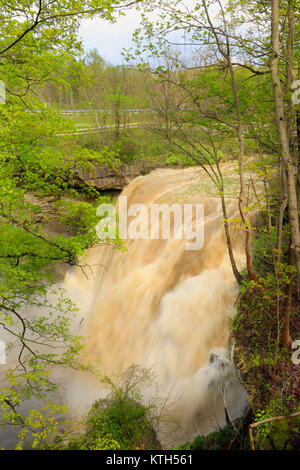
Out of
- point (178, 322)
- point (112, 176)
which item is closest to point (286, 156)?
point (178, 322)

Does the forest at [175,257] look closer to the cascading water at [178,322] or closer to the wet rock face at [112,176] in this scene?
the cascading water at [178,322]

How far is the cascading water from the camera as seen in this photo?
539 centimetres

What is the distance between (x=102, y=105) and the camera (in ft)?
56.9

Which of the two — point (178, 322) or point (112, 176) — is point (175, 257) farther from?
point (112, 176)

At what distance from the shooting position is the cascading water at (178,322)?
5395 millimetres

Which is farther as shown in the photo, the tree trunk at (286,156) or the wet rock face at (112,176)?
the wet rock face at (112,176)

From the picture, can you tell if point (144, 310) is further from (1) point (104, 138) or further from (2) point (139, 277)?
(1) point (104, 138)

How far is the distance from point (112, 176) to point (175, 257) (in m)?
9.13

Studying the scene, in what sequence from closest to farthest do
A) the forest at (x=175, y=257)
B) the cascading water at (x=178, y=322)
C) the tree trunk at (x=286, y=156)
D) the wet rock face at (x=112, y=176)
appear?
the tree trunk at (x=286, y=156)
the forest at (x=175, y=257)
the cascading water at (x=178, y=322)
the wet rock face at (x=112, y=176)

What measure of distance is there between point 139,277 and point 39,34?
6.39 metres

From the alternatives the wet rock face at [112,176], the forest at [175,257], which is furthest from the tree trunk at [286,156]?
the wet rock face at [112,176]

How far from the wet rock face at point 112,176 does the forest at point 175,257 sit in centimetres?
810

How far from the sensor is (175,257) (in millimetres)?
8188
